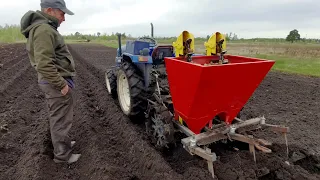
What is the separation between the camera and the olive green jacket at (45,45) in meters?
3.00

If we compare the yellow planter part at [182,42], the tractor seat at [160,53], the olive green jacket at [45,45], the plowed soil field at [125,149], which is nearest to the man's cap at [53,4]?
the olive green jacket at [45,45]

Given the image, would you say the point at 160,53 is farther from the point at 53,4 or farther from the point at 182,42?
the point at 53,4

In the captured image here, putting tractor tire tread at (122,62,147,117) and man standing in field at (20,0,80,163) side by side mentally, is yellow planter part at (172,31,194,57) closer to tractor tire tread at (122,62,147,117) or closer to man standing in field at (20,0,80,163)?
tractor tire tread at (122,62,147,117)

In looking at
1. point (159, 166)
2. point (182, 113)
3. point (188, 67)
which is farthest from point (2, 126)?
point (188, 67)

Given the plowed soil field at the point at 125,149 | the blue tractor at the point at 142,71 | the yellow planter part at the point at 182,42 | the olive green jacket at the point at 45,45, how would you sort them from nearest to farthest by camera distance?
the olive green jacket at the point at 45,45 → the plowed soil field at the point at 125,149 → the yellow planter part at the point at 182,42 → the blue tractor at the point at 142,71

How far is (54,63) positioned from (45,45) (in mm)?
284

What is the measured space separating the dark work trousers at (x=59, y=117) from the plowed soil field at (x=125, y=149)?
201mm

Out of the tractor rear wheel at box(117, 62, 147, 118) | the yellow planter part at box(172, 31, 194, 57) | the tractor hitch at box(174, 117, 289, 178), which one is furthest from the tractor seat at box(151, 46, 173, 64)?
the tractor hitch at box(174, 117, 289, 178)

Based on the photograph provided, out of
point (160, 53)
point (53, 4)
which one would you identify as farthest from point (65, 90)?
point (160, 53)

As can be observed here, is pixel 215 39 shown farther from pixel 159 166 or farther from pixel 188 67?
pixel 159 166

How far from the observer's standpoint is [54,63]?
10.5ft

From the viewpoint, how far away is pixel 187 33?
3541 mm

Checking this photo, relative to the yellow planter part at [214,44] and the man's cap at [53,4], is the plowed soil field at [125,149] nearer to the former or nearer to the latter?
the yellow planter part at [214,44]

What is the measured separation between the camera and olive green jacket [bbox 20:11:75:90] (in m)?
3.00
